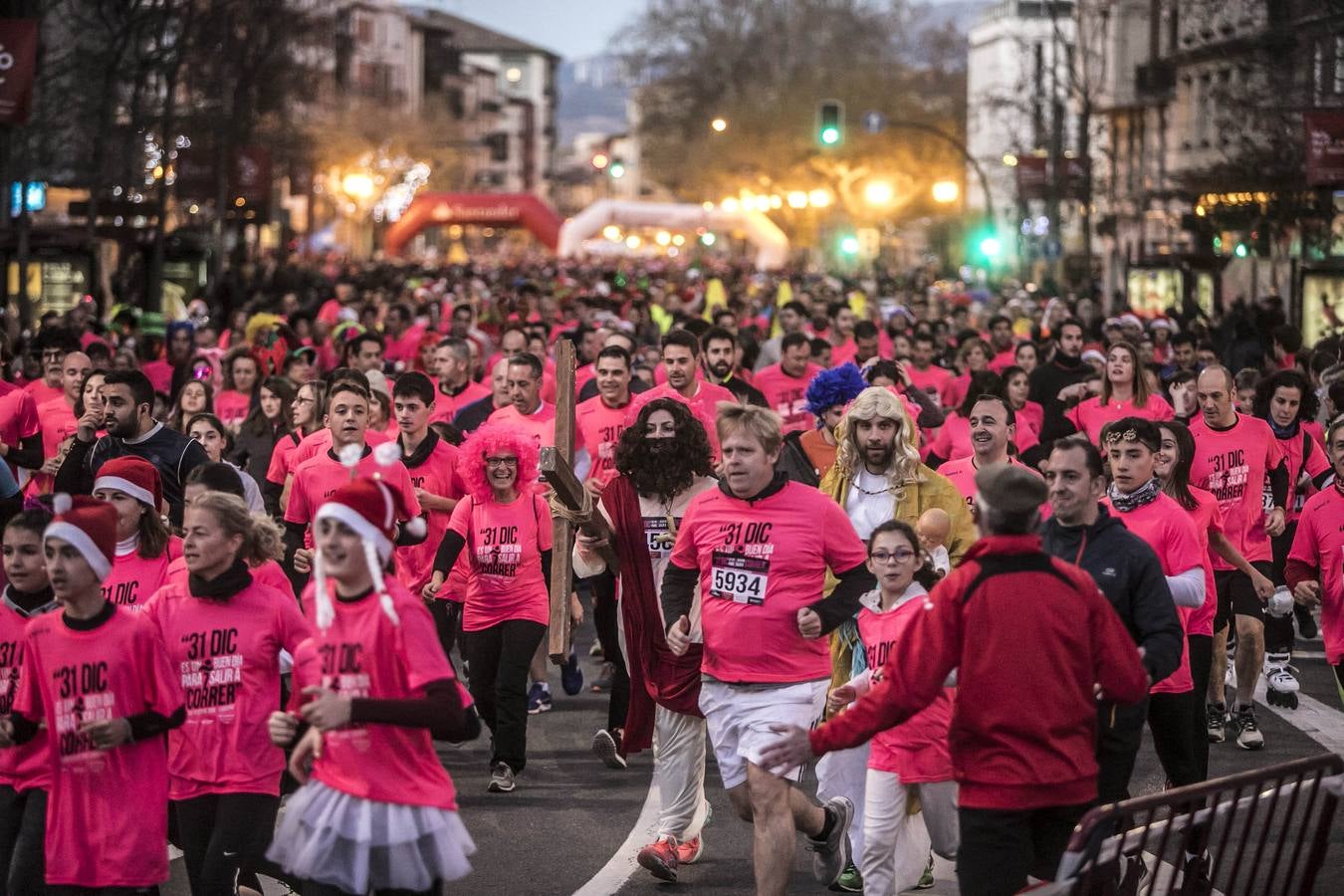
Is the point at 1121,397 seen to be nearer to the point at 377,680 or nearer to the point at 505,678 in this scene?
the point at 505,678

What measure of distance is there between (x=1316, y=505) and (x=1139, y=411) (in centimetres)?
347

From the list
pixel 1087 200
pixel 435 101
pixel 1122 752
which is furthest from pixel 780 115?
pixel 1122 752

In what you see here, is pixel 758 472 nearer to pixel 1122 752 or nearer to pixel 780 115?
pixel 1122 752

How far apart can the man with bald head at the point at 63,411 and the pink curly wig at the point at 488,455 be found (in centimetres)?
299

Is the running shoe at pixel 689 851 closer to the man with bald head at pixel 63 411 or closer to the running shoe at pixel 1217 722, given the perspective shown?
the running shoe at pixel 1217 722

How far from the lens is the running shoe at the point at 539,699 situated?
12.5 metres

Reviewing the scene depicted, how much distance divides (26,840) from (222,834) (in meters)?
0.58

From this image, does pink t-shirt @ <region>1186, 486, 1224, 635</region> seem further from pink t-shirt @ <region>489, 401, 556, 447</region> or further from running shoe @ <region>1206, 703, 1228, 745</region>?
pink t-shirt @ <region>489, 401, 556, 447</region>

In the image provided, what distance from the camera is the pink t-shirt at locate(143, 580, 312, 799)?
671 centimetres

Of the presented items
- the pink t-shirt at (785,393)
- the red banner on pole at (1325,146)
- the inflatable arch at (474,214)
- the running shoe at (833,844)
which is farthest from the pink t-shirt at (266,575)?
the inflatable arch at (474,214)

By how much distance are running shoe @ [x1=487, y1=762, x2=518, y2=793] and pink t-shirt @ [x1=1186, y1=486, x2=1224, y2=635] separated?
127 inches

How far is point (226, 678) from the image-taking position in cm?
673

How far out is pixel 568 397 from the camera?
8.59m

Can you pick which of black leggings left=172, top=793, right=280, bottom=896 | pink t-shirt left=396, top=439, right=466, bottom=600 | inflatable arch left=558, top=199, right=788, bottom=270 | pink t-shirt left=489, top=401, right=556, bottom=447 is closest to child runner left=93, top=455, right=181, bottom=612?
black leggings left=172, top=793, right=280, bottom=896
